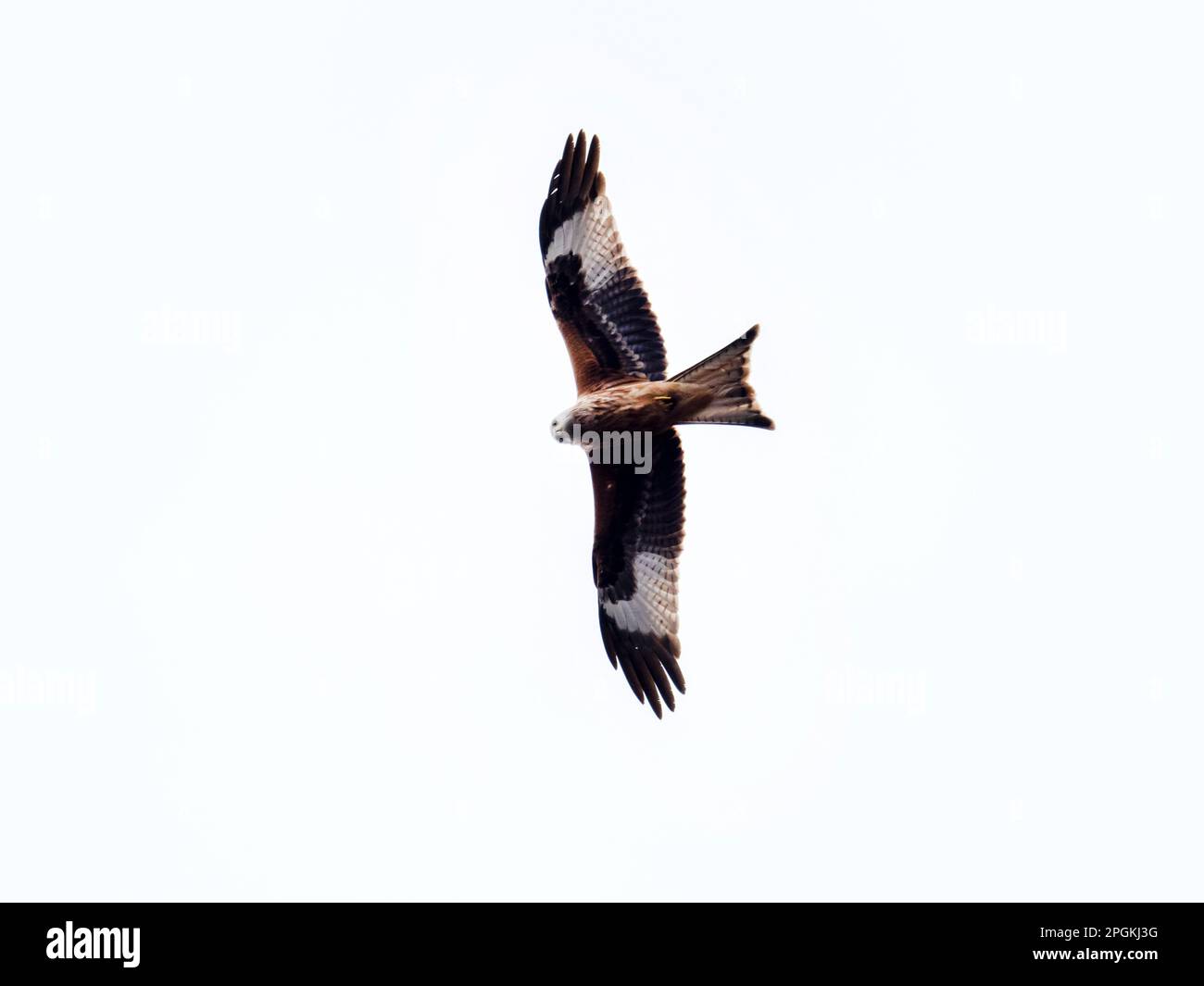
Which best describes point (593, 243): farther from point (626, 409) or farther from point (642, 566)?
point (642, 566)

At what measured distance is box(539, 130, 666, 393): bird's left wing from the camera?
11.3 meters

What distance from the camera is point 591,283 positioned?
1145cm

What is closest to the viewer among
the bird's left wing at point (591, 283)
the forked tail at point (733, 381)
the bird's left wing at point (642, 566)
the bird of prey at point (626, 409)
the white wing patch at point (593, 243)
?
the forked tail at point (733, 381)

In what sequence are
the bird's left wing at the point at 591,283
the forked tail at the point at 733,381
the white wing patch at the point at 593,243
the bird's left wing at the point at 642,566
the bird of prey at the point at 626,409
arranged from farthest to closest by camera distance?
the bird's left wing at the point at 642,566 < the white wing patch at the point at 593,243 < the bird's left wing at the point at 591,283 < the bird of prey at the point at 626,409 < the forked tail at the point at 733,381

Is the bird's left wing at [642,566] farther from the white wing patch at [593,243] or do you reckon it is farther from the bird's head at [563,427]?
the white wing patch at [593,243]

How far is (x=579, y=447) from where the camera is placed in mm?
11273

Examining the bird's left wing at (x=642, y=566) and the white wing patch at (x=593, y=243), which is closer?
the white wing patch at (x=593, y=243)

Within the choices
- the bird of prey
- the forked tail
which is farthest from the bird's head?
the forked tail

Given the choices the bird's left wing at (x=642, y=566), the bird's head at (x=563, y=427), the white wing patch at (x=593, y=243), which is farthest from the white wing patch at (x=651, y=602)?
the white wing patch at (x=593, y=243)

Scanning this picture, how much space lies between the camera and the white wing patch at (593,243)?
11445 mm

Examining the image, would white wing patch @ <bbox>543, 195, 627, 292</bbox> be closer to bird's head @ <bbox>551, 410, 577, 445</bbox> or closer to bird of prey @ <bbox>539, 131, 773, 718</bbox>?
bird of prey @ <bbox>539, 131, 773, 718</bbox>
